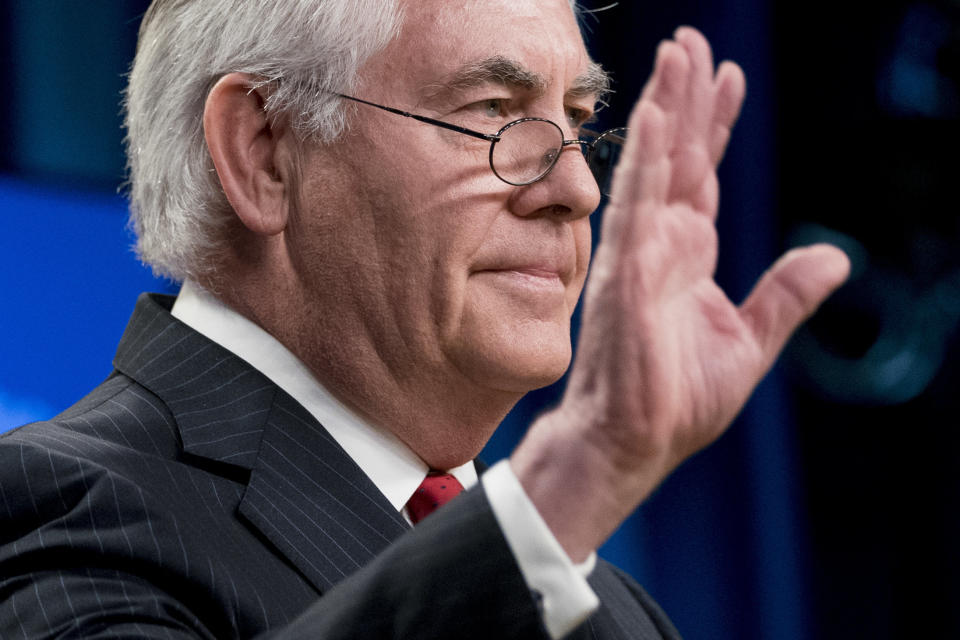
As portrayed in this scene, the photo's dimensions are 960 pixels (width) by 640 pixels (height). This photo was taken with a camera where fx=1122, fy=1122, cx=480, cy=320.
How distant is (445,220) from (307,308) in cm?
22

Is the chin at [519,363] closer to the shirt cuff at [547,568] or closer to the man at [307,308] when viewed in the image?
the man at [307,308]

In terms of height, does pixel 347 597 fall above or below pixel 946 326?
above

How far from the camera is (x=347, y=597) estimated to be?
82 cm

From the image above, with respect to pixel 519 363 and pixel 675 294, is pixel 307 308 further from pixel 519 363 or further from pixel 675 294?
pixel 675 294

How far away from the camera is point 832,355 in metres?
2.77

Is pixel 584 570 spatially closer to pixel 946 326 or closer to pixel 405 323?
pixel 405 323

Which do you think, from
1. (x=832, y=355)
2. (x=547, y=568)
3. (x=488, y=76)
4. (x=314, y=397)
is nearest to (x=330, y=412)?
(x=314, y=397)

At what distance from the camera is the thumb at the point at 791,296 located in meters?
0.86

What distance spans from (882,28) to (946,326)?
0.74 metres

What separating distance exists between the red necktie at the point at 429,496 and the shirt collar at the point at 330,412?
0.01 m

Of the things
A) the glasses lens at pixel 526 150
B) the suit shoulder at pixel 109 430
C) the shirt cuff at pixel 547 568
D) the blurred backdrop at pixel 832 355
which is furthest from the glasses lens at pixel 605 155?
the blurred backdrop at pixel 832 355

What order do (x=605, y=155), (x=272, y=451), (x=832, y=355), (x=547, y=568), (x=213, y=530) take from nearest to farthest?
1. (x=547, y=568)
2. (x=213, y=530)
3. (x=272, y=451)
4. (x=605, y=155)
5. (x=832, y=355)

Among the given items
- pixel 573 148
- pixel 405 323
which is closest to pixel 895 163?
pixel 573 148

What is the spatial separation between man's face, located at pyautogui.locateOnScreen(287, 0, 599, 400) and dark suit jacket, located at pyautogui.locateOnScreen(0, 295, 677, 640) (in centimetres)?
17
